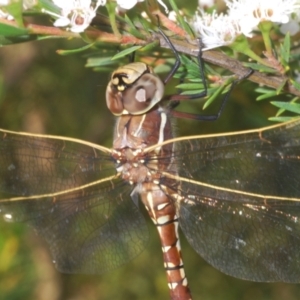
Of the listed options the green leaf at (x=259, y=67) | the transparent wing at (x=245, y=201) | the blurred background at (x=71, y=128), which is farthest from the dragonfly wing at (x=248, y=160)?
the blurred background at (x=71, y=128)

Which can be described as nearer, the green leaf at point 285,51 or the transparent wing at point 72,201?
the green leaf at point 285,51

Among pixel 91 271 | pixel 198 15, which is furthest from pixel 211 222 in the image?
pixel 198 15

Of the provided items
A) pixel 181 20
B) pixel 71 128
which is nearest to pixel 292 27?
pixel 181 20

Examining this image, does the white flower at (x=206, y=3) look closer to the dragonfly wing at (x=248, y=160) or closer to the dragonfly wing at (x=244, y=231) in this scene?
the dragonfly wing at (x=248, y=160)

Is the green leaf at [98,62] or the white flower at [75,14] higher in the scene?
the white flower at [75,14]

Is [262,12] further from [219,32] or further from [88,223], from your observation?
[88,223]

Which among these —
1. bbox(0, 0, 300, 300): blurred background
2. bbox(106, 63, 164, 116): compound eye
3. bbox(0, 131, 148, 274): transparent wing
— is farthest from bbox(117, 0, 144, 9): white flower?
bbox(0, 0, 300, 300): blurred background

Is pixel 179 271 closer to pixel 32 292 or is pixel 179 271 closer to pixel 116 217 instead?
pixel 116 217

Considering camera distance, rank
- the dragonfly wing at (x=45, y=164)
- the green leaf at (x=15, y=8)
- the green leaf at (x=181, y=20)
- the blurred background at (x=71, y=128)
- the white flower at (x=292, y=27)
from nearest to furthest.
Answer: the green leaf at (x=15, y=8) → the green leaf at (x=181, y=20) → the white flower at (x=292, y=27) → the dragonfly wing at (x=45, y=164) → the blurred background at (x=71, y=128)

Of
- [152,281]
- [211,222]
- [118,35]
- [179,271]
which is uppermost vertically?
[118,35]
